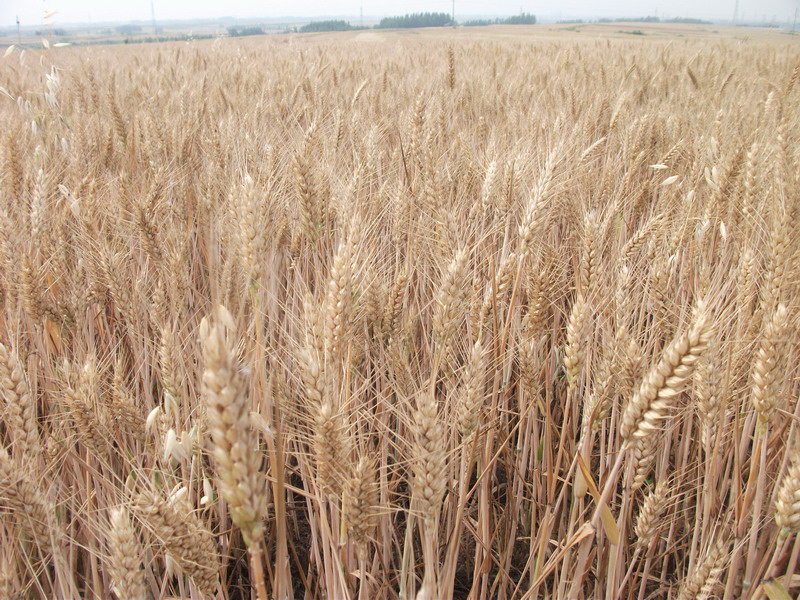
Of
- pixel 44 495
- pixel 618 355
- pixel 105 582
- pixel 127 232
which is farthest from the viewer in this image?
pixel 127 232

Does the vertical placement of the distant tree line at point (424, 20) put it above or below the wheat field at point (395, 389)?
above

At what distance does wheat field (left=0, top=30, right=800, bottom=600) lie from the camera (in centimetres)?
97

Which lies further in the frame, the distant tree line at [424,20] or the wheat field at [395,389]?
the distant tree line at [424,20]

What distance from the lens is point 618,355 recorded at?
117 centimetres

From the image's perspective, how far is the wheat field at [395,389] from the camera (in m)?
0.97

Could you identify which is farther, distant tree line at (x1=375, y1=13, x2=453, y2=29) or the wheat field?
distant tree line at (x1=375, y1=13, x2=453, y2=29)

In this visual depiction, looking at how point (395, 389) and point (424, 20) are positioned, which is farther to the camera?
point (424, 20)

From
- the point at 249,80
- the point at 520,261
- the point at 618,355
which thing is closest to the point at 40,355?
the point at 520,261

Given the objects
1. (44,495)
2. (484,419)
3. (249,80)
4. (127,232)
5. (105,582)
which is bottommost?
(105,582)

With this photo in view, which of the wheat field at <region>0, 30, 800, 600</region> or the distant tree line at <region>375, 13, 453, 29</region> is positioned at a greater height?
the distant tree line at <region>375, 13, 453, 29</region>

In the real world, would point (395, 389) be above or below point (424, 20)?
below

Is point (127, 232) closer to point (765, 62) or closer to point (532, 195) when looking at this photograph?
point (532, 195)

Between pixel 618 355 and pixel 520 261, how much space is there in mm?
376

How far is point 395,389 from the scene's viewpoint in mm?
1274
